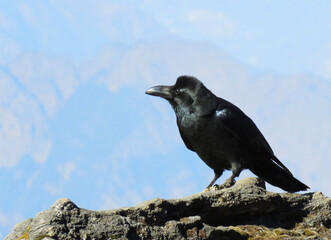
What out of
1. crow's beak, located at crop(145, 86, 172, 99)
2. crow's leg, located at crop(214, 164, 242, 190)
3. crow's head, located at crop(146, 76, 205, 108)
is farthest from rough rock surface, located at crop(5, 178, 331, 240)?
crow's beak, located at crop(145, 86, 172, 99)

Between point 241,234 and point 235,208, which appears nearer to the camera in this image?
point 241,234

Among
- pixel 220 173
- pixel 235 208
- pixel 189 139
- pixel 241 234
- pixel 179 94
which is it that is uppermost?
pixel 179 94

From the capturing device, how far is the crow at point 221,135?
27.0 feet

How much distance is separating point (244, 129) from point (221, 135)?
417 millimetres

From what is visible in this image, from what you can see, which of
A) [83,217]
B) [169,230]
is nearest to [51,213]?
[83,217]

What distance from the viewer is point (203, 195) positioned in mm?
6258

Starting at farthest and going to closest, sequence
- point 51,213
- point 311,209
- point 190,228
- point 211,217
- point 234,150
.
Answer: point 234,150 < point 311,209 < point 211,217 < point 190,228 < point 51,213

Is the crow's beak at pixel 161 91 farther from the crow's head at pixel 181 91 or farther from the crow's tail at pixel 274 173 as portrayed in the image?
the crow's tail at pixel 274 173

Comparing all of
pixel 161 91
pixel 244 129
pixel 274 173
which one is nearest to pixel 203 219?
pixel 244 129

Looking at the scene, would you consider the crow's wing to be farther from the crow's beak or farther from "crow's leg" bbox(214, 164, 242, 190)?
the crow's beak

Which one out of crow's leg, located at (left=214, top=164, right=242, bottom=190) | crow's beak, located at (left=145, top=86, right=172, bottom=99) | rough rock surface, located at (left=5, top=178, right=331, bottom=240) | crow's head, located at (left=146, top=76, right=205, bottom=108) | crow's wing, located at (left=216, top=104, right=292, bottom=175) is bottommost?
rough rock surface, located at (left=5, top=178, right=331, bottom=240)

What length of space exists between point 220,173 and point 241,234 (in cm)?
271

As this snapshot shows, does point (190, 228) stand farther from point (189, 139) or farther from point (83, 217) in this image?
point (189, 139)

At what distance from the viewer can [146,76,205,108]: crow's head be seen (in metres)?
8.48
